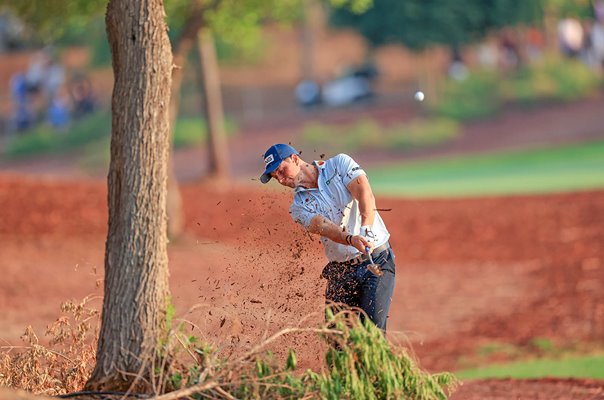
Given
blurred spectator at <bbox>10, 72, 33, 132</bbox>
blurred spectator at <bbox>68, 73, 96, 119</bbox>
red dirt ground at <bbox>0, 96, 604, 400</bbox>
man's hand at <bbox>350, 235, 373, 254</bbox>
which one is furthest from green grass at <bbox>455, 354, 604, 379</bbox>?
blurred spectator at <bbox>10, 72, 33, 132</bbox>

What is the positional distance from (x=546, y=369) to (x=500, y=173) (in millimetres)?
20701

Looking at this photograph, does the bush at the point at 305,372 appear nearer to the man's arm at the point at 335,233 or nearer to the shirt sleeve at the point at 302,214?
the man's arm at the point at 335,233

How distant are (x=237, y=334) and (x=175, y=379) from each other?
1.66 ft

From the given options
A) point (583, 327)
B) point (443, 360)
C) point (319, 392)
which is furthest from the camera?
point (583, 327)

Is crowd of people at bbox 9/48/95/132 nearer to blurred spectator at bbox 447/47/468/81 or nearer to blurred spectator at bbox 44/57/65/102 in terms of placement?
blurred spectator at bbox 44/57/65/102

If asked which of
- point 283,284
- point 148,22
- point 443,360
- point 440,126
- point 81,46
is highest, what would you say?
point 81,46

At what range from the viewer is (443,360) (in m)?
12.4

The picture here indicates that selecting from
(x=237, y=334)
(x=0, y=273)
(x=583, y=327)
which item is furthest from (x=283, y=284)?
(x=0, y=273)

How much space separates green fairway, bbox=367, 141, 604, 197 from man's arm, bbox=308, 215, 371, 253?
19.2m

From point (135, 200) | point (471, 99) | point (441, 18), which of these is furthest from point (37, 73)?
point (135, 200)

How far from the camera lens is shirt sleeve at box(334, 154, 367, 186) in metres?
7.57

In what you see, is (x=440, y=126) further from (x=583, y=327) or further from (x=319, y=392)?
(x=319, y=392)

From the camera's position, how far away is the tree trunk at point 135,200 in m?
7.38

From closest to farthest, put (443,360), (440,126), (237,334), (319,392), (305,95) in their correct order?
(319,392)
(237,334)
(443,360)
(440,126)
(305,95)
